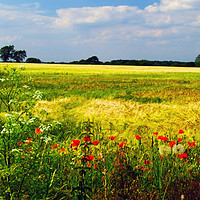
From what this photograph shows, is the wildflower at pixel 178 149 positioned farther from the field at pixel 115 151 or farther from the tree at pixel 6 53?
the tree at pixel 6 53

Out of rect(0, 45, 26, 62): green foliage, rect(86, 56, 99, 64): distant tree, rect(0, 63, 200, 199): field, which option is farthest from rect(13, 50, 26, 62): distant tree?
rect(0, 63, 200, 199): field

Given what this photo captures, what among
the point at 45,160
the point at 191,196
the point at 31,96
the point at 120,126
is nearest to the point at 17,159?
the point at 45,160

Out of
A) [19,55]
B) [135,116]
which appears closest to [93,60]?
[19,55]

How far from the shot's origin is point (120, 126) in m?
6.01

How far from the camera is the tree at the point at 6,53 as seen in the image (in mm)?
99312

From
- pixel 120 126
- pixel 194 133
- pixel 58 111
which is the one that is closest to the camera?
pixel 194 133

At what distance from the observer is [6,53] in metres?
99.7

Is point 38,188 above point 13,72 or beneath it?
beneath

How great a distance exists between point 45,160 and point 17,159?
0.77 feet

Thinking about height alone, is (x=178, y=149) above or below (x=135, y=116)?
above

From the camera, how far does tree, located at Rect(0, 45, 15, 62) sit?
99.3 meters

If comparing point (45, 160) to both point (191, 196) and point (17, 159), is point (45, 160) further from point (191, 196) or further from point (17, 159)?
point (191, 196)

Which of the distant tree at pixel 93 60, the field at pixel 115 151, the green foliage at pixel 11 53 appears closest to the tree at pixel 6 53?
the green foliage at pixel 11 53

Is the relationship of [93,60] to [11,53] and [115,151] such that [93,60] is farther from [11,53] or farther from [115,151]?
[115,151]
